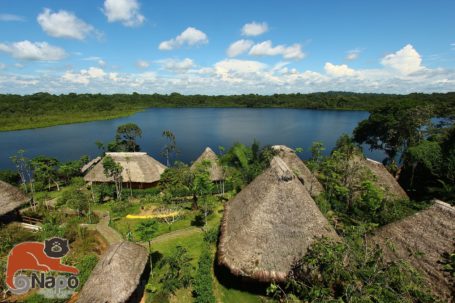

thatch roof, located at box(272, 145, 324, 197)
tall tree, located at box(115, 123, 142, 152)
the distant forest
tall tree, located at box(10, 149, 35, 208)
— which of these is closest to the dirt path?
tall tree, located at box(10, 149, 35, 208)

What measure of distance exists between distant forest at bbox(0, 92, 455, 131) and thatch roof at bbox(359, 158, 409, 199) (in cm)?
1414

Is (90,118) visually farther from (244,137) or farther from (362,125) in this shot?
(362,125)

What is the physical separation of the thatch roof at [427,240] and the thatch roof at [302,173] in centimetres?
841

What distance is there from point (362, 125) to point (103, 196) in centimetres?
3414

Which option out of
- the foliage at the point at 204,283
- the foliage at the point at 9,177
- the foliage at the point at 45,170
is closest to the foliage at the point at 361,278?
the foliage at the point at 204,283

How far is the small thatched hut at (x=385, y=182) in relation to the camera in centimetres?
1776

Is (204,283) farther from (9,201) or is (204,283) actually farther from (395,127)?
(395,127)

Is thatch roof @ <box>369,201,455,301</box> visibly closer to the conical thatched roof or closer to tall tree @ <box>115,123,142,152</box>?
the conical thatched roof

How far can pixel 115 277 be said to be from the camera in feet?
32.9

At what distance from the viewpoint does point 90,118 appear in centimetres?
8281

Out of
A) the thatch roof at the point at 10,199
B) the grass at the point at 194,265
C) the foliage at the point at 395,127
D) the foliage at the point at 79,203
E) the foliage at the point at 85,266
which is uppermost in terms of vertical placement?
the foliage at the point at 395,127

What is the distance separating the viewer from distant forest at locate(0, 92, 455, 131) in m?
64.7

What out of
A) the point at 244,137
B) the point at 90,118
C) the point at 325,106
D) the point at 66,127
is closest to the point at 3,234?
the point at 244,137

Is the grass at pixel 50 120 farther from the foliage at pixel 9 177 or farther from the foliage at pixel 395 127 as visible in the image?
the foliage at pixel 395 127
